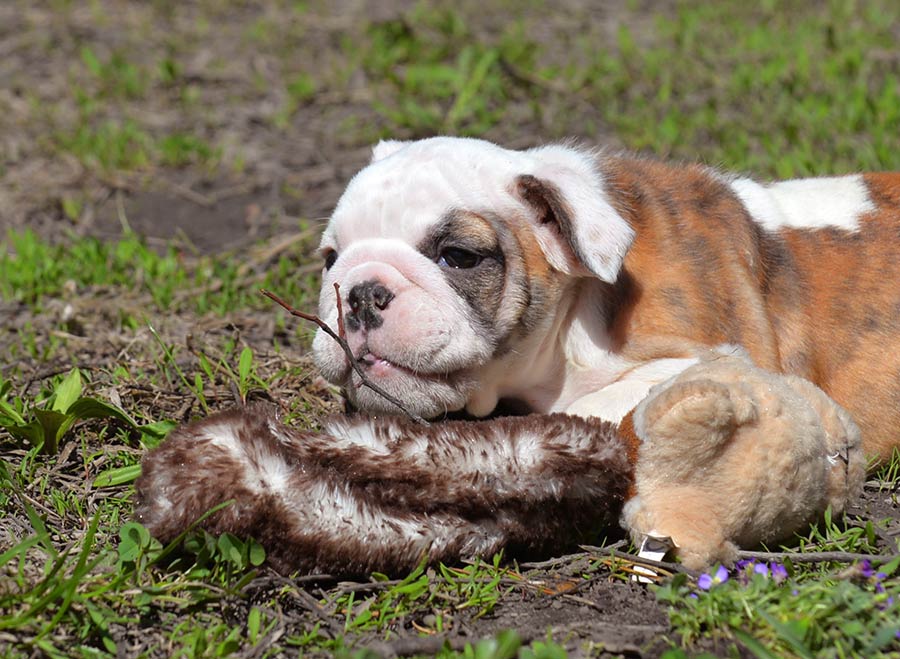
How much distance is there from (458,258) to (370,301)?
36cm

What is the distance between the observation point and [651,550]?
122 inches

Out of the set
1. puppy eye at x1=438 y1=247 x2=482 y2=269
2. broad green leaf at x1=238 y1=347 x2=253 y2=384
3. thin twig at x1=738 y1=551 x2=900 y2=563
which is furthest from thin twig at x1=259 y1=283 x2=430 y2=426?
thin twig at x1=738 y1=551 x2=900 y2=563

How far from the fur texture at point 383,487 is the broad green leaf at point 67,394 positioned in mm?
844

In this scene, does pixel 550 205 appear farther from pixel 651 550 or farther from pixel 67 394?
pixel 67 394

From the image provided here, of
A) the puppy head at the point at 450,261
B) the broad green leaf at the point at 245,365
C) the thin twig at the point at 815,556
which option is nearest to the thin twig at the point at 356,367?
the puppy head at the point at 450,261

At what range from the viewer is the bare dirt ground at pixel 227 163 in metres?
3.09

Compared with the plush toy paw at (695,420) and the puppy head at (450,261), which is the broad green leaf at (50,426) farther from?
the plush toy paw at (695,420)

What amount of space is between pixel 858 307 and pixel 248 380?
2.22 m

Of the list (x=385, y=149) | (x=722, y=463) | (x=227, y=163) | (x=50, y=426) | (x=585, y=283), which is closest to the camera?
(x=722, y=463)

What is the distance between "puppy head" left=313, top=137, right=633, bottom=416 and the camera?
3.50 metres

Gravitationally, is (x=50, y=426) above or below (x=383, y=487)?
below

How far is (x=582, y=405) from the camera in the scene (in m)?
3.71

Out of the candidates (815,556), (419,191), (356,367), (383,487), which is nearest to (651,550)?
(815,556)

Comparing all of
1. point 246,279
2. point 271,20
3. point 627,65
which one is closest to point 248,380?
point 246,279
